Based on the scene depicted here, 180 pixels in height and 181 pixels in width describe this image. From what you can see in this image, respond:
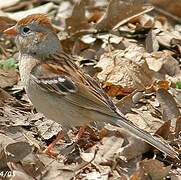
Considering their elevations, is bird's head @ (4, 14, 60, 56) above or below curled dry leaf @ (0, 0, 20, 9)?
above

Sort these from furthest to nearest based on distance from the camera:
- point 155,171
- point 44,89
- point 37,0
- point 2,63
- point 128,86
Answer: point 37,0 → point 2,63 → point 128,86 → point 44,89 → point 155,171

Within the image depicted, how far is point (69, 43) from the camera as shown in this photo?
7008 millimetres

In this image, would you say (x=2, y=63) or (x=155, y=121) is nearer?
(x=155, y=121)

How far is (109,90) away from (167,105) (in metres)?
0.58

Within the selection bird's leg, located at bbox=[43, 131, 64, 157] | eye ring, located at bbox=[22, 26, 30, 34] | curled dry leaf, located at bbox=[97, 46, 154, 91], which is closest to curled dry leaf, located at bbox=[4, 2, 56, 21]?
curled dry leaf, located at bbox=[97, 46, 154, 91]

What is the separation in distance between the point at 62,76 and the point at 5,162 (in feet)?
2.89

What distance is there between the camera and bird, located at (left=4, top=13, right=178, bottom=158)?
517 centimetres

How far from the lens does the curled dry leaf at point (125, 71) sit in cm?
607

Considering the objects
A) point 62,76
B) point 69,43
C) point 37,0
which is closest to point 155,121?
point 62,76

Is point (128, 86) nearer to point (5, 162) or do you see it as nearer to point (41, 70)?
point (41, 70)

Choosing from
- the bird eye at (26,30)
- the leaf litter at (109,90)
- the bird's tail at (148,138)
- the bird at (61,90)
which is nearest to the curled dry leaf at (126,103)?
the leaf litter at (109,90)

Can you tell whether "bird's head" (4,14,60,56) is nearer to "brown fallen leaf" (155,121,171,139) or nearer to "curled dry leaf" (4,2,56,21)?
"brown fallen leaf" (155,121,171,139)

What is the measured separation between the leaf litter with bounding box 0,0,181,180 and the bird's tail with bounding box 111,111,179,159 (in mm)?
98

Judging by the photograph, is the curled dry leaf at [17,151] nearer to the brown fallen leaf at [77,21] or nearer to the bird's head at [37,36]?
the bird's head at [37,36]
